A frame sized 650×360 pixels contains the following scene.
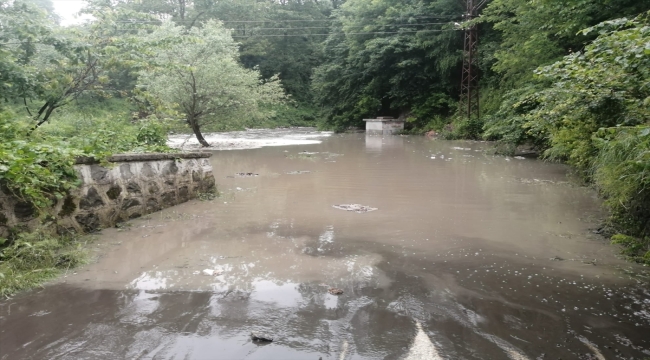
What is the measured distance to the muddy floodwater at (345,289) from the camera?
114 inches

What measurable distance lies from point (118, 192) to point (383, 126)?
2762cm

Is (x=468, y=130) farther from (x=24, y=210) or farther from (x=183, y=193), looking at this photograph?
(x=24, y=210)

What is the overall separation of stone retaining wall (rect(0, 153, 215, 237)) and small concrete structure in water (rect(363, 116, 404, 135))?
25153 mm

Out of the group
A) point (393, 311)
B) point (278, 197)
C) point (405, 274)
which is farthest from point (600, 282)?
point (278, 197)

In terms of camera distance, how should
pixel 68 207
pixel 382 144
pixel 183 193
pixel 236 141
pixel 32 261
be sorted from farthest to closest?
1. pixel 236 141
2. pixel 382 144
3. pixel 183 193
4. pixel 68 207
5. pixel 32 261

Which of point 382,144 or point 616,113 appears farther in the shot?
point 382,144

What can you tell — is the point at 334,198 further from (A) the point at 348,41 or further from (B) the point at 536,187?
(A) the point at 348,41

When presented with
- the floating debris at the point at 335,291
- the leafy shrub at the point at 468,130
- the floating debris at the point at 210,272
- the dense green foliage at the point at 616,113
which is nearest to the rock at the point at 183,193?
the floating debris at the point at 210,272

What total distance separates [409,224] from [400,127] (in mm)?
27527

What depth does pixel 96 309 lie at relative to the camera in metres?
3.41

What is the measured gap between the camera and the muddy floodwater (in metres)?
2.89

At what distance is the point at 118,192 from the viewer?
19.6 ft

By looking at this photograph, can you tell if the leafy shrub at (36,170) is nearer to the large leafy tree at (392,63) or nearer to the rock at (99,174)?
the rock at (99,174)

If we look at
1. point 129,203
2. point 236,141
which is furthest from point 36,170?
point 236,141
